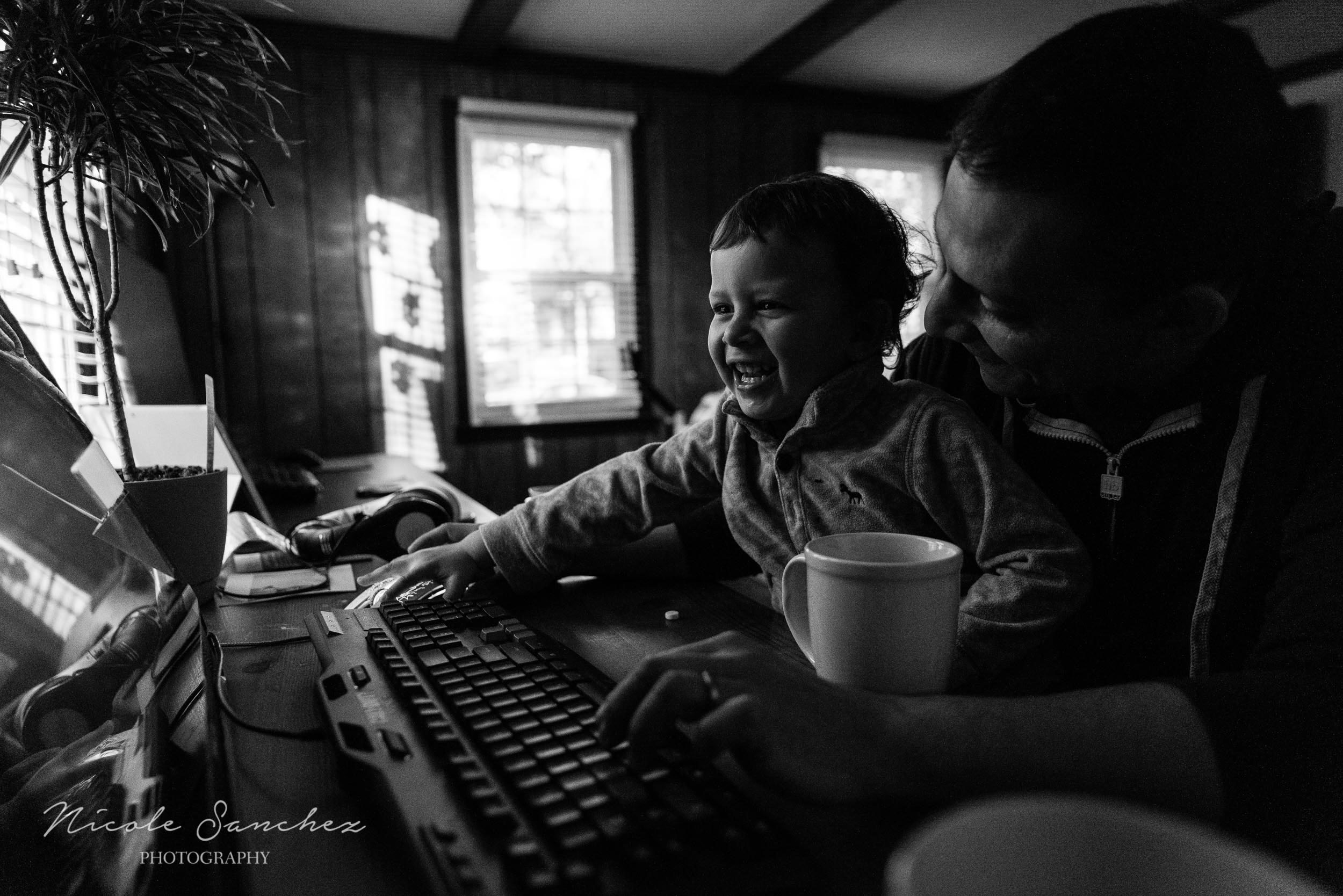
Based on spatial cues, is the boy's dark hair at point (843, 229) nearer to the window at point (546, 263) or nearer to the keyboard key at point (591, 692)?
the keyboard key at point (591, 692)

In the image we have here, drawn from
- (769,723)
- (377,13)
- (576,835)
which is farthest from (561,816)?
(377,13)

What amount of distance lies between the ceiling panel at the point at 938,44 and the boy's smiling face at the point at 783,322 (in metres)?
2.89

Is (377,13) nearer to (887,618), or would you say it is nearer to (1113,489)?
(1113,489)

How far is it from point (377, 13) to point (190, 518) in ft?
10.6

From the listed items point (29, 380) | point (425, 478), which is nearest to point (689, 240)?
point (425, 478)

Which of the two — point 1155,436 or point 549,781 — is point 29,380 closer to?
point 549,781

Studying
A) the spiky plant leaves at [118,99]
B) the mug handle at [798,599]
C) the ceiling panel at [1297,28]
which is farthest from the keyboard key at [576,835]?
the ceiling panel at [1297,28]

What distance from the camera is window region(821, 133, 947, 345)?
15.3ft

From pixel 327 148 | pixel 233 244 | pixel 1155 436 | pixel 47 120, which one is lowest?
pixel 1155 436

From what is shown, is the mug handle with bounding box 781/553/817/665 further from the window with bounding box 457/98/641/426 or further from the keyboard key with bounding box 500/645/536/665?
the window with bounding box 457/98/641/426

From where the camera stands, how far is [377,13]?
11.4 feet

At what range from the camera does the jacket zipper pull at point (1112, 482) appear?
78 cm

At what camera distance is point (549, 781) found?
1.45ft

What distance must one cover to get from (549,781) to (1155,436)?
0.62 meters
